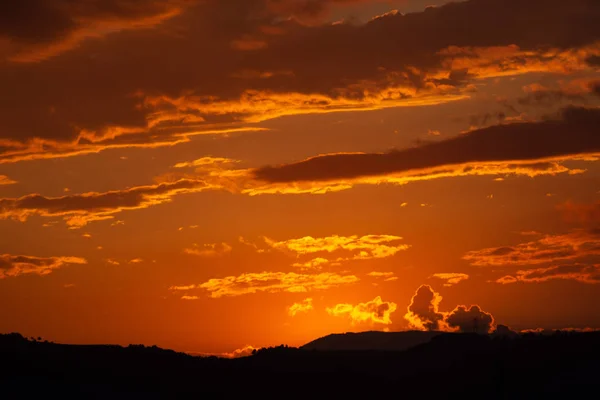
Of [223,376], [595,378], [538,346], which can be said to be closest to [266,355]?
[223,376]

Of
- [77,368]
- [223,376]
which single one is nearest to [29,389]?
[77,368]

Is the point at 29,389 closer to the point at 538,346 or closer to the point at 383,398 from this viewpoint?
the point at 383,398

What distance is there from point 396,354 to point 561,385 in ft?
106

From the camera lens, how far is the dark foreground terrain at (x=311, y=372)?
91.3m

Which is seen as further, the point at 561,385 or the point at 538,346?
the point at 538,346

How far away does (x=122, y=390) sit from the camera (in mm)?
93500

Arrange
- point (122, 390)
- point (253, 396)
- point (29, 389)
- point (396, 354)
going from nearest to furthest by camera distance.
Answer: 1. point (29, 389)
2. point (122, 390)
3. point (253, 396)
4. point (396, 354)

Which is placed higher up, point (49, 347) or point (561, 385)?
point (49, 347)

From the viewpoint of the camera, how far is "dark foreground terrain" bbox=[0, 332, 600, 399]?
3595 inches

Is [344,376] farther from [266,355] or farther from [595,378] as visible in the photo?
[595,378]

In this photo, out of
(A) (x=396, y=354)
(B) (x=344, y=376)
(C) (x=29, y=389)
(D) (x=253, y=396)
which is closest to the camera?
(C) (x=29, y=389)

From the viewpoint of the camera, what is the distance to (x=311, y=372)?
109 m

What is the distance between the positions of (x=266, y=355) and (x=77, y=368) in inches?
1105

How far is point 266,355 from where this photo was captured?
115 m
